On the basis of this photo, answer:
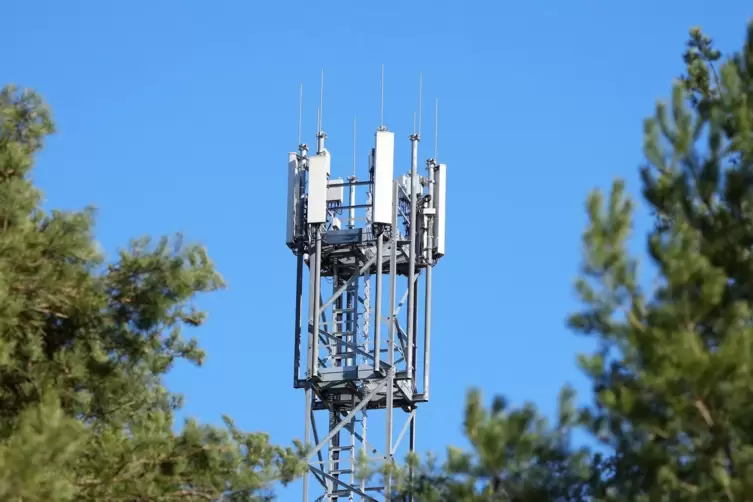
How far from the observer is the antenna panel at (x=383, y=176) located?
2808cm

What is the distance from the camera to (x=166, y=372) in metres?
18.0

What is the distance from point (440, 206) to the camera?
29219 mm

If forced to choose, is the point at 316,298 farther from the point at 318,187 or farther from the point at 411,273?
the point at 318,187

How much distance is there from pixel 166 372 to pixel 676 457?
302 inches

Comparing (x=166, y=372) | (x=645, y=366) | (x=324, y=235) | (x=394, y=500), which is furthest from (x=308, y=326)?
(x=645, y=366)

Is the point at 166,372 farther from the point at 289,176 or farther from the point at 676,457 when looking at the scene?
the point at 289,176

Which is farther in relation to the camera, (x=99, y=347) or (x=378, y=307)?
(x=378, y=307)

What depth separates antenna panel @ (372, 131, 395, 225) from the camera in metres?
28.1

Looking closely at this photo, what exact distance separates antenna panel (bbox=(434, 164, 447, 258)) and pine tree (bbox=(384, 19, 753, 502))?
50.4 feet

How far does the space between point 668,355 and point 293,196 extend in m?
18.5

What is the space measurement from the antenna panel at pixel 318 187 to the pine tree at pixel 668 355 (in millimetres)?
15245

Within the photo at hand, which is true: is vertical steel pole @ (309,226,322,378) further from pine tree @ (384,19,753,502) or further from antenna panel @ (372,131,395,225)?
pine tree @ (384,19,753,502)

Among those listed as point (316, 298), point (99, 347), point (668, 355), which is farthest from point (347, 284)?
point (668, 355)

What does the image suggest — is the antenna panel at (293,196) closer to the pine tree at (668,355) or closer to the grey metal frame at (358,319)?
the grey metal frame at (358,319)
